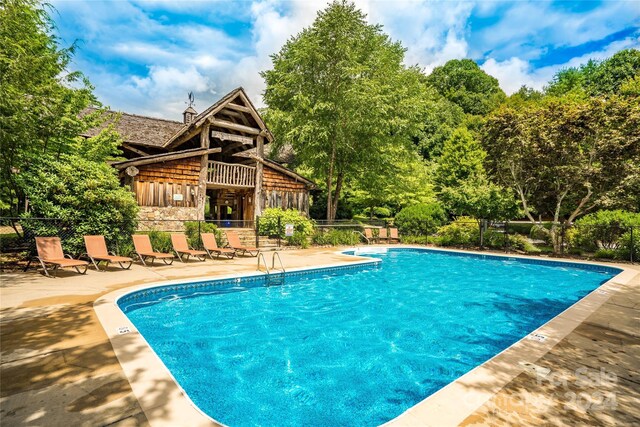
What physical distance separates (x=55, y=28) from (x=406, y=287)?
16199 mm

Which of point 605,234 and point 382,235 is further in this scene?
point 382,235

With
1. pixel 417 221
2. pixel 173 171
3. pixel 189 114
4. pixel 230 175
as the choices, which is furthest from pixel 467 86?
pixel 173 171

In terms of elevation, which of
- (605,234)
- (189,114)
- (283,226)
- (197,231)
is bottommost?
(605,234)

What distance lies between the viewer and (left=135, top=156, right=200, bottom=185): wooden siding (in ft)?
55.4

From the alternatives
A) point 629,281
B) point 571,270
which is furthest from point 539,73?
point 629,281

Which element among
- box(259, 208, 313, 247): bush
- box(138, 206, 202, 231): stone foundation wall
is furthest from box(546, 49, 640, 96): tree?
box(138, 206, 202, 231): stone foundation wall

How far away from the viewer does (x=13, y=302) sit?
19.3 feet

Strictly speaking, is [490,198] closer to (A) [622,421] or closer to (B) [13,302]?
(A) [622,421]

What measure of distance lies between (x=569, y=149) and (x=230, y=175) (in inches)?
734

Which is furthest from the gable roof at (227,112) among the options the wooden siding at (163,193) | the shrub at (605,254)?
the shrub at (605,254)

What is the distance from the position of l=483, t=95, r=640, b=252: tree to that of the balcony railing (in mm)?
14615

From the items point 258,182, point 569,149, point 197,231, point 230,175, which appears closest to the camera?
point 197,231

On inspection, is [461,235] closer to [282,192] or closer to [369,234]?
[369,234]

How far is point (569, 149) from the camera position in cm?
1571
